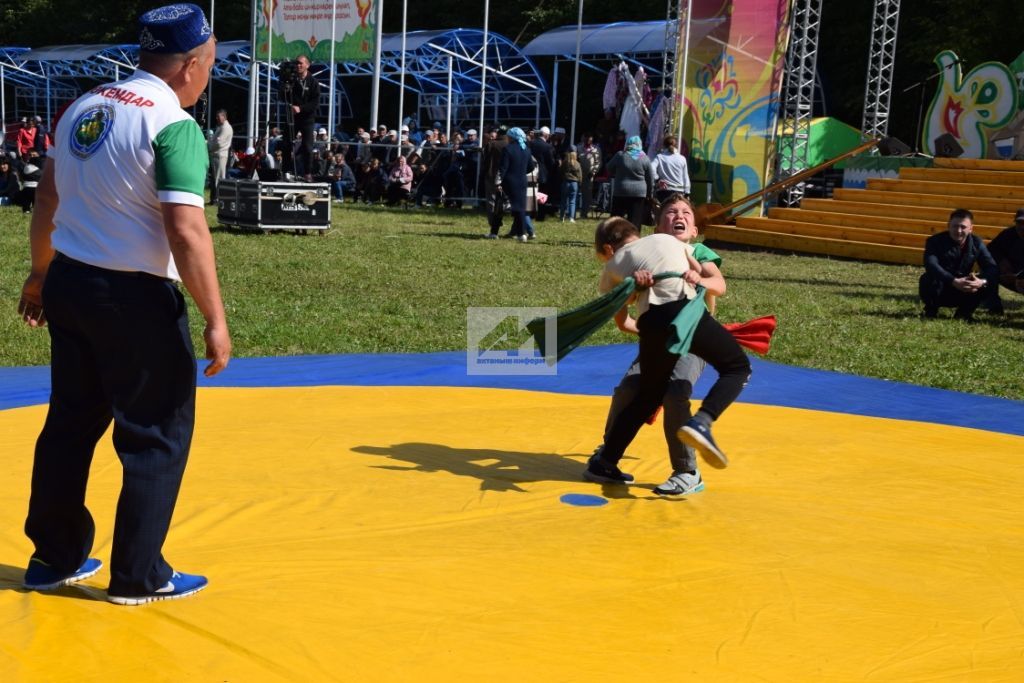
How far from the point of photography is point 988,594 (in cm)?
375

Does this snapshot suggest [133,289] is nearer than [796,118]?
Yes

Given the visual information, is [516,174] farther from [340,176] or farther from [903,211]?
[340,176]

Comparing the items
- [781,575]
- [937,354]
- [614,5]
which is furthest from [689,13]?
[614,5]

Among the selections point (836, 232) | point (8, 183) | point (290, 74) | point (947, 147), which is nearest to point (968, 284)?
point (836, 232)

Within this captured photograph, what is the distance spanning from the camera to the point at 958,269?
11133 millimetres

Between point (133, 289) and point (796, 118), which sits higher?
point (796, 118)

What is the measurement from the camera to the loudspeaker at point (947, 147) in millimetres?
19500

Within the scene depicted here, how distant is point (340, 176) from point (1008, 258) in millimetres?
16877

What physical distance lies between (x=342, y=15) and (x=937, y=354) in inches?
669

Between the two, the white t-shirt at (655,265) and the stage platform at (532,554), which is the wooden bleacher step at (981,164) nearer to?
the stage platform at (532,554)

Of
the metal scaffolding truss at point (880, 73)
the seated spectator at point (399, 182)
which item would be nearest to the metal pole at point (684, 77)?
the metal scaffolding truss at point (880, 73)

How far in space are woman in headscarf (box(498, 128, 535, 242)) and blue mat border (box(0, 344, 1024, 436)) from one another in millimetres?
9360

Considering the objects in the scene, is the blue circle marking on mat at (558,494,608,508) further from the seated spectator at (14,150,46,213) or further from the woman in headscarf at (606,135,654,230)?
the seated spectator at (14,150,46,213)

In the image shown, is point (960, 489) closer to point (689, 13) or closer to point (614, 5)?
point (689, 13)
